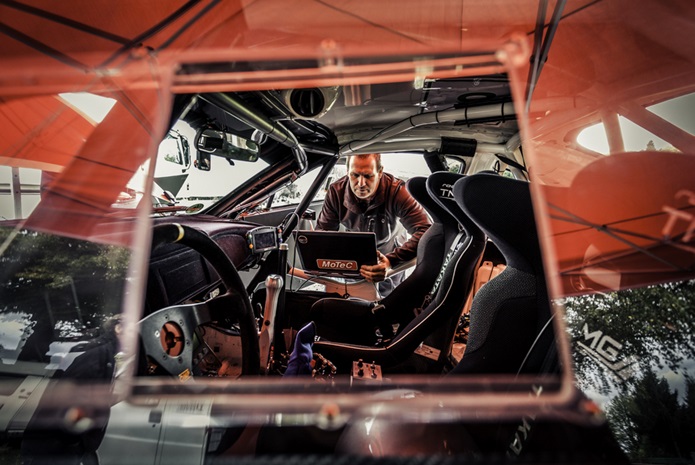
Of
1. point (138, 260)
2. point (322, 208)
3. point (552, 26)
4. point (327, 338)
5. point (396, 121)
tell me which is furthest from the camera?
point (322, 208)

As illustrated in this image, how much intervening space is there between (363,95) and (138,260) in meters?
0.63

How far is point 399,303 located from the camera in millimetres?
1351

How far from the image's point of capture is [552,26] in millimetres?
554

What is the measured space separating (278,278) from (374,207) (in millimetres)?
1307

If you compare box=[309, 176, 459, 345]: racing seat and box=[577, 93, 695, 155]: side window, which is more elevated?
box=[577, 93, 695, 155]: side window

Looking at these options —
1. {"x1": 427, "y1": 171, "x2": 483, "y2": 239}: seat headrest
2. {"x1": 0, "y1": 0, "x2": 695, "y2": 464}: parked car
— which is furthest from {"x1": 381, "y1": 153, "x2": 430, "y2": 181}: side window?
{"x1": 0, "y1": 0, "x2": 695, "y2": 464}: parked car

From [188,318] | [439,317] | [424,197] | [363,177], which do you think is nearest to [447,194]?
[424,197]

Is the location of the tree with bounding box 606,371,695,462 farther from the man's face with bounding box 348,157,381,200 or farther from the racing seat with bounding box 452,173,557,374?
the man's face with bounding box 348,157,381,200

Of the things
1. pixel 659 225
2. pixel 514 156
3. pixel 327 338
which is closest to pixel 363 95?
pixel 514 156

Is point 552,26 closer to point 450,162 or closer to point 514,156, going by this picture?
point 514,156

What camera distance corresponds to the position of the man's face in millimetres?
1791

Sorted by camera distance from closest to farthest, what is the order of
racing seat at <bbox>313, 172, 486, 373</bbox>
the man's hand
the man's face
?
racing seat at <bbox>313, 172, 486, 373</bbox> < the man's hand < the man's face

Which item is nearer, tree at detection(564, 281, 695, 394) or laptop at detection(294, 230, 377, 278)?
tree at detection(564, 281, 695, 394)

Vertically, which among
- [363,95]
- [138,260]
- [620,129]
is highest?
[363,95]
